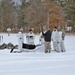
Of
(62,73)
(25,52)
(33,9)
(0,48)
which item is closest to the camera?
(62,73)

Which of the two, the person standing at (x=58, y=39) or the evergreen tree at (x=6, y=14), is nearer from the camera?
the person standing at (x=58, y=39)

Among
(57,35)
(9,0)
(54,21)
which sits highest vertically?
(9,0)

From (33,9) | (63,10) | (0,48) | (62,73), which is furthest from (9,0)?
(62,73)

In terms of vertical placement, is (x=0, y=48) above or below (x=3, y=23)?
below

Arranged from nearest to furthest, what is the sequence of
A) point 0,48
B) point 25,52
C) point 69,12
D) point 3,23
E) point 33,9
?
1. point 25,52
2. point 0,48
3. point 69,12
4. point 33,9
5. point 3,23

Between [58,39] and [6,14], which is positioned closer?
[58,39]

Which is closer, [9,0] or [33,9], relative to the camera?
[33,9]

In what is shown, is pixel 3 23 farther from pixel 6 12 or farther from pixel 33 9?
pixel 33 9

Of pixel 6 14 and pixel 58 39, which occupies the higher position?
pixel 6 14

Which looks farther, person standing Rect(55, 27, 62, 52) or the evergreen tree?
the evergreen tree

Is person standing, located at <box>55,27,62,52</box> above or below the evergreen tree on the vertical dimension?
below

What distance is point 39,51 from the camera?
13.9 metres

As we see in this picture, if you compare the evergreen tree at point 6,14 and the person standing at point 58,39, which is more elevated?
the evergreen tree at point 6,14

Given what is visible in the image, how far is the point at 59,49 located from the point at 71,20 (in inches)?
1341
